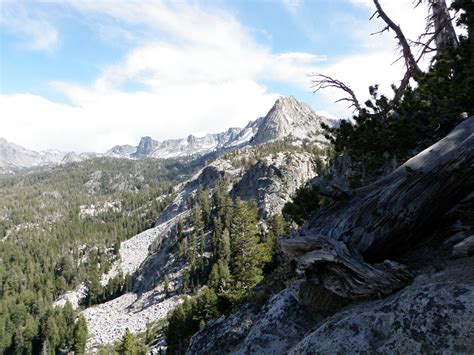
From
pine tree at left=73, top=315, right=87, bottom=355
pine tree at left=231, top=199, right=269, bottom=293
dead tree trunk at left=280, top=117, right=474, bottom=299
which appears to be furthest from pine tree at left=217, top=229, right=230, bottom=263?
dead tree trunk at left=280, top=117, right=474, bottom=299

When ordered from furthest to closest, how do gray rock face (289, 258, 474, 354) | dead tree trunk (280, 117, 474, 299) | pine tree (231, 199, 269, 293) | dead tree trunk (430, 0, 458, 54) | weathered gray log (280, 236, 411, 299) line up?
1. pine tree (231, 199, 269, 293)
2. dead tree trunk (430, 0, 458, 54)
3. dead tree trunk (280, 117, 474, 299)
4. weathered gray log (280, 236, 411, 299)
5. gray rock face (289, 258, 474, 354)

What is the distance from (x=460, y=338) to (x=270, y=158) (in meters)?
171

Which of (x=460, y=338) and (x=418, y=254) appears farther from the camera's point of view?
(x=418, y=254)

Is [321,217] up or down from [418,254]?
up

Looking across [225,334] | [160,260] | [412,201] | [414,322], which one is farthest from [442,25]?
[160,260]

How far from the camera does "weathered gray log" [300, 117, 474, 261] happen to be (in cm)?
868

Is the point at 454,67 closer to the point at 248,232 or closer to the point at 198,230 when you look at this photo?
the point at 248,232

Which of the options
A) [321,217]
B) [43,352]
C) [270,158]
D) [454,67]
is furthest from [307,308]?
[270,158]

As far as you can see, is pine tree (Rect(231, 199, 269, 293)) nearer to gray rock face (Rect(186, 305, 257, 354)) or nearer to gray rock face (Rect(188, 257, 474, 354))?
gray rock face (Rect(186, 305, 257, 354))

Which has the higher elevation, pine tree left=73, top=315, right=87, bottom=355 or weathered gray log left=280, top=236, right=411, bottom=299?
weathered gray log left=280, top=236, right=411, bottom=299

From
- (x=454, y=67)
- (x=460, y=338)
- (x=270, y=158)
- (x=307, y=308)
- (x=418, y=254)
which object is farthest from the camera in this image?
(x=270, y=158)

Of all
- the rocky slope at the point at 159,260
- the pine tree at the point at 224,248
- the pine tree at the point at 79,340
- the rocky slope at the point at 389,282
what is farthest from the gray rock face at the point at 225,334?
the rocky slope at the point at 159,260

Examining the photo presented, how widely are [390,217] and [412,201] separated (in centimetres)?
69

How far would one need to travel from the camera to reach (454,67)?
1140cm
